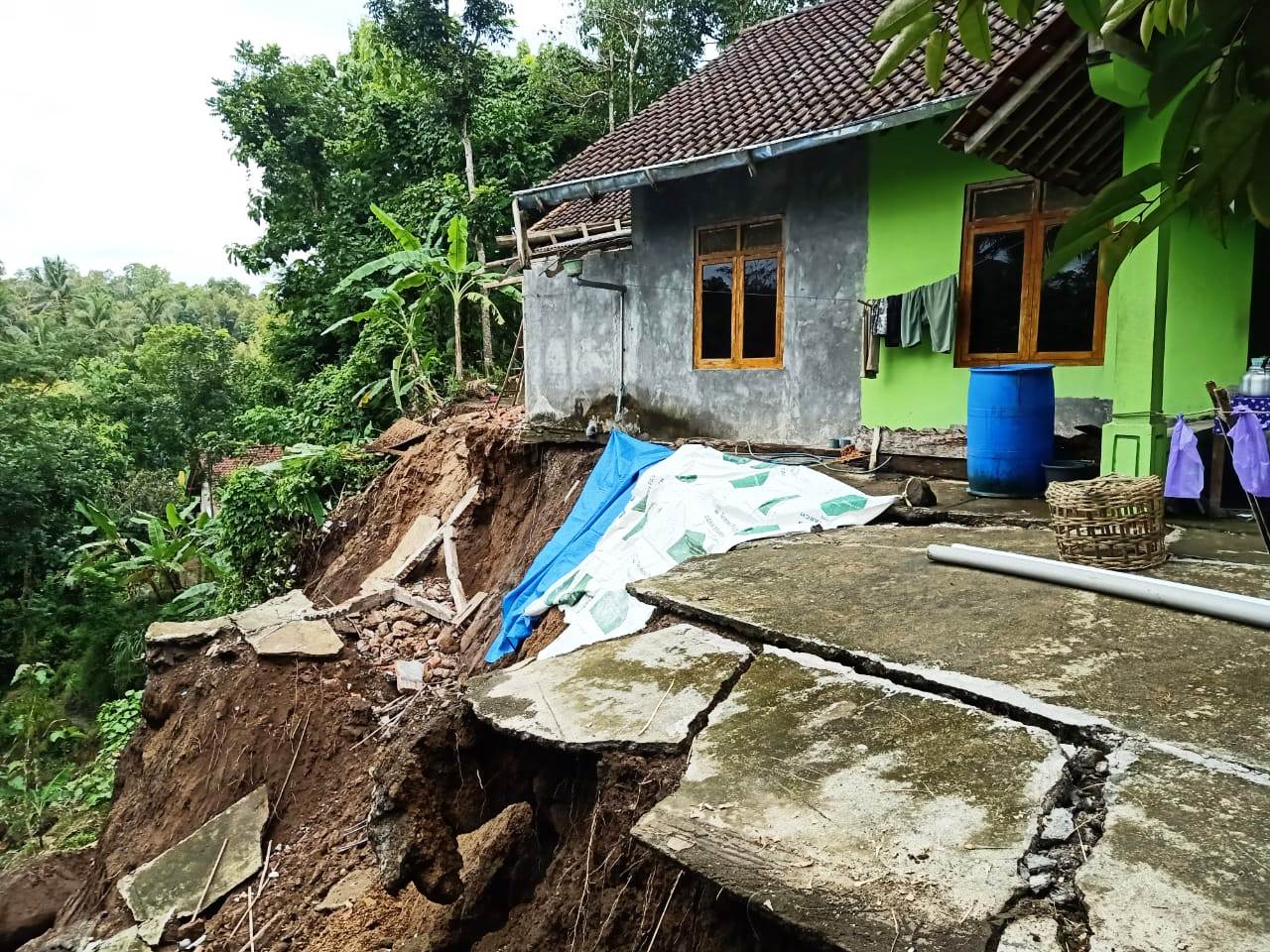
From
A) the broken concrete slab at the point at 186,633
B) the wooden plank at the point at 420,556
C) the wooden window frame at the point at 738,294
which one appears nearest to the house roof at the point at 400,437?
the wooden plank at the point at 420,556

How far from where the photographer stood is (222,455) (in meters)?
18.7

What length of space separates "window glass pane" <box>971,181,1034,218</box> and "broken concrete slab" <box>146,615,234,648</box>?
26.9 feet

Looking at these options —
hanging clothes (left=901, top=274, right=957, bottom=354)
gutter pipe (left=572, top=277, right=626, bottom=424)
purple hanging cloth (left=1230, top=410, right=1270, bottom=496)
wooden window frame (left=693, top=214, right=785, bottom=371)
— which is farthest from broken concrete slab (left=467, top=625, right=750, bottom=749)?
gutter pipe (left=572, top=277, right=626, bottom=424)

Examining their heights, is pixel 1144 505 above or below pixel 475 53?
below

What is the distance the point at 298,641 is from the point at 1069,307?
7555 millimetres

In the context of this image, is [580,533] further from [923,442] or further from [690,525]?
[923,442]

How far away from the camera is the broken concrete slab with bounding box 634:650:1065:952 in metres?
1.67

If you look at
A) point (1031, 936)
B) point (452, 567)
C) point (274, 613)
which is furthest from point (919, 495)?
point (274, 613)

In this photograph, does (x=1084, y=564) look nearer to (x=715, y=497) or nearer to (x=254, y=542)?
(x=715, y=497)

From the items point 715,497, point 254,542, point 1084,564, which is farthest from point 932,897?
point 254,542

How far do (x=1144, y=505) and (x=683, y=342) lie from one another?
613 centimetres

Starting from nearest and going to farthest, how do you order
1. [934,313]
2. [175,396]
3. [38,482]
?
1. [934,313]
2. [38,482]
3. [175,396]

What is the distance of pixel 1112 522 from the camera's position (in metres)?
3.61

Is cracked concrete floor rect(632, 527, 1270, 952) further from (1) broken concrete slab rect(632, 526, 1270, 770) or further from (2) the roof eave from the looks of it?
(2) the roof eave
